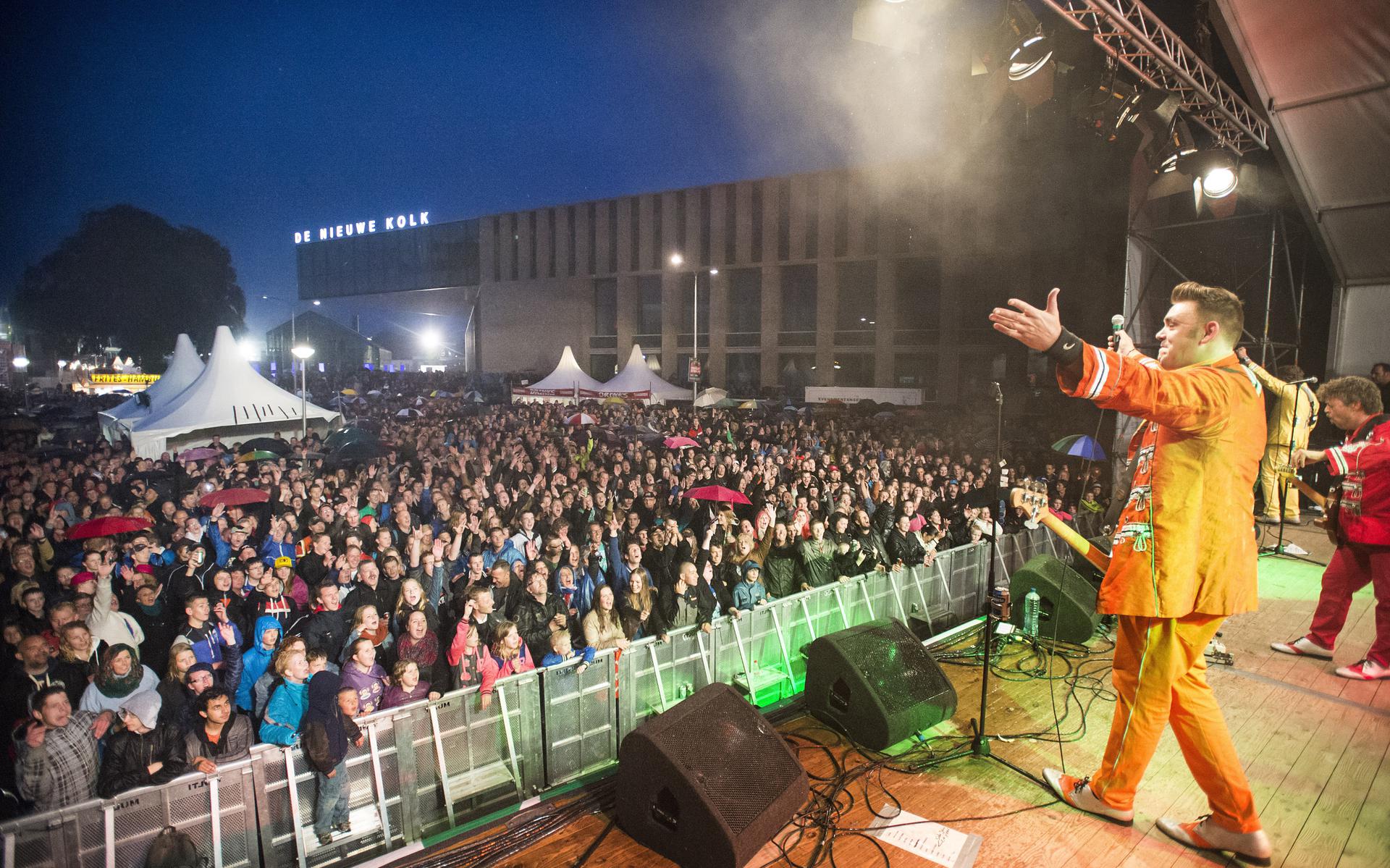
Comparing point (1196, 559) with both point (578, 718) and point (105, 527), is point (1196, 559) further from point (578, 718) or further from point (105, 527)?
point (105, 527)

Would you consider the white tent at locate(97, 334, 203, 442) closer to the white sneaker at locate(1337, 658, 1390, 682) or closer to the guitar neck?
the guitar neck

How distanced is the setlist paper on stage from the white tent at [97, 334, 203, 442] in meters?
15.4

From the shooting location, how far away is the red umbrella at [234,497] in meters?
7.55

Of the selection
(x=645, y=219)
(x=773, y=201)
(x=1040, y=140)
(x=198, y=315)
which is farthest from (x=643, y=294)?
(x=1040, y=140)

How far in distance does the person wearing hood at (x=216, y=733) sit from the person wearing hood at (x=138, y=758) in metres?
0.08

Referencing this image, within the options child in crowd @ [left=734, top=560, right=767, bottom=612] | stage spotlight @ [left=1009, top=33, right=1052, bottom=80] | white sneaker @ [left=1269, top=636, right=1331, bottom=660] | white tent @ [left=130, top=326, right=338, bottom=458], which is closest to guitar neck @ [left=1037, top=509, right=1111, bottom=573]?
white sneaker @ [left=1269, top=636, right=1331, bottom=660]

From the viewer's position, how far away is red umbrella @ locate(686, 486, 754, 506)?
27.2ft

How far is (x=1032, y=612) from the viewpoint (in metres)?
5.15

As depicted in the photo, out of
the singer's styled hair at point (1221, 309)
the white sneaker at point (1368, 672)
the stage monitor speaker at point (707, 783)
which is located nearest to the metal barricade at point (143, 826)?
the stage monitor speaker at point (707, 783)

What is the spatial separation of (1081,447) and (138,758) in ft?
38.6

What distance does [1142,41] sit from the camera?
5.89 meters

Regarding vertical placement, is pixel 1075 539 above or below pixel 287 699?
above

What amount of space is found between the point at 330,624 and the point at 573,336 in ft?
102

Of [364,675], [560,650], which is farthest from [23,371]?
[560,650]
